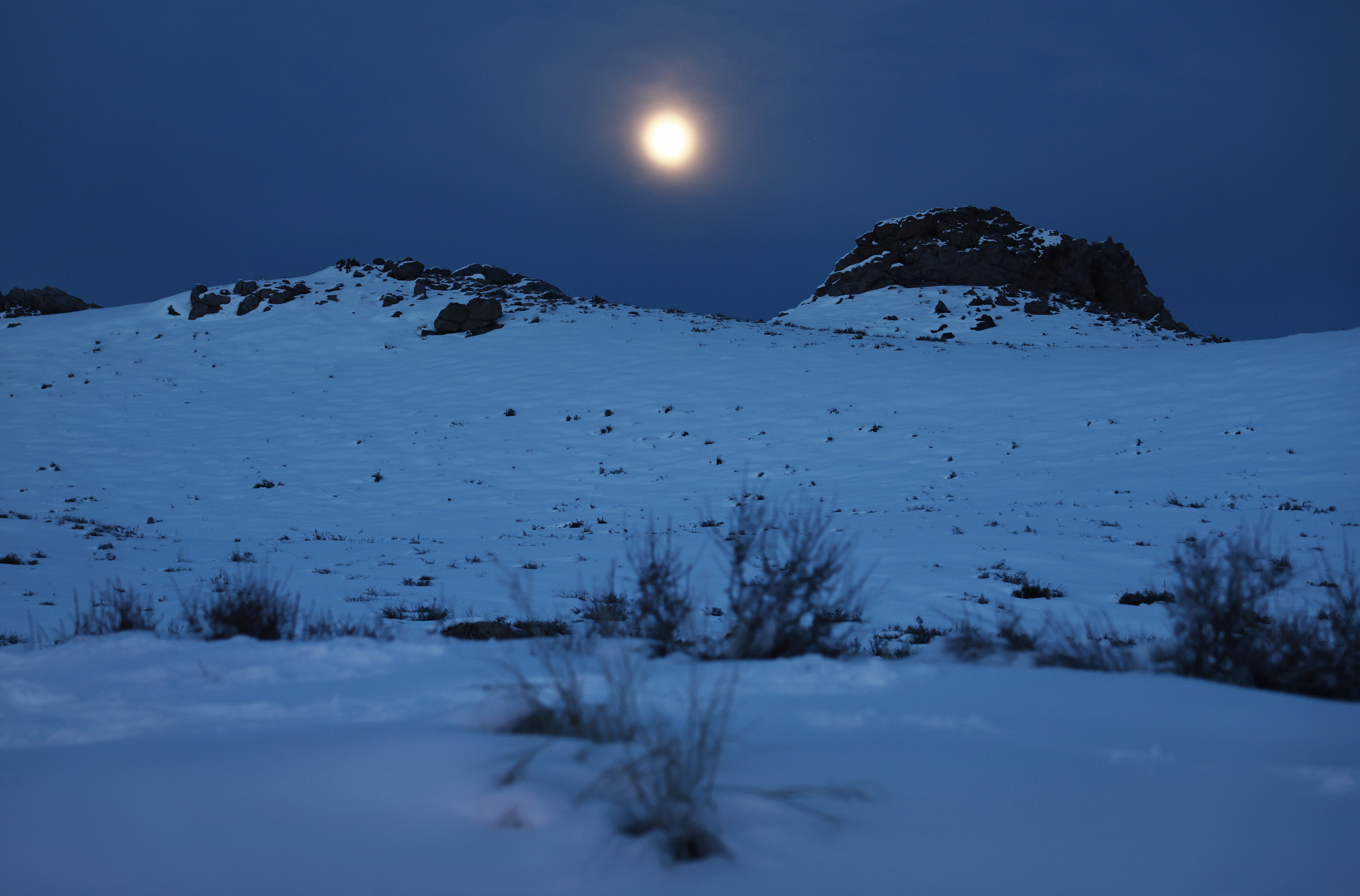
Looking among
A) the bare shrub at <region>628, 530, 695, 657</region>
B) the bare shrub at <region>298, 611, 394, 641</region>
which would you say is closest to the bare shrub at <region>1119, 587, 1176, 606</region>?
the bare shrub at <region>628, 530, 695, 657</region>

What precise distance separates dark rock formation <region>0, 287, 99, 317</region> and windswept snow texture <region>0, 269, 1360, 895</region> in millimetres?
16597

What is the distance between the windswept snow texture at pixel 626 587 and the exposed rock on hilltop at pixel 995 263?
36725 millimetres

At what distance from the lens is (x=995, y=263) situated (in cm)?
6212

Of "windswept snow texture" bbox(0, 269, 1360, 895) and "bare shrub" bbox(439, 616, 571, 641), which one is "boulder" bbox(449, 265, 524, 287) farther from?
"bare shrub" bbox(439, 616, 571, 641)

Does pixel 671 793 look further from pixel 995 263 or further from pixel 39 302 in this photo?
pixel 995 263

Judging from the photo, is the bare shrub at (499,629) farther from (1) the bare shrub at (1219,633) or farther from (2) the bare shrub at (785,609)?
(1) the bare shrub at (1219,633)

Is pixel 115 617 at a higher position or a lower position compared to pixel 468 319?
lower

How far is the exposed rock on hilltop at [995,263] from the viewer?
62156 millimetres

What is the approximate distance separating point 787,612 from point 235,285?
46983 millimetres

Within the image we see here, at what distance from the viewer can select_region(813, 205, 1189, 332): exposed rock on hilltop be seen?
62156 millimetres

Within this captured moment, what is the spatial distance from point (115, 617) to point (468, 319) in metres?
30.7

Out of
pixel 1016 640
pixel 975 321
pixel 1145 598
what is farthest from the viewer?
pixel 975 321

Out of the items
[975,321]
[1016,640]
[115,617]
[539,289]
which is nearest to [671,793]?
[1016,640]

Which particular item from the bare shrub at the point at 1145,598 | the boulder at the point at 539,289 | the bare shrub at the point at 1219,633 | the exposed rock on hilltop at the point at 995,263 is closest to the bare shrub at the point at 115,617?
the bare shrub at the point at 1219,633
